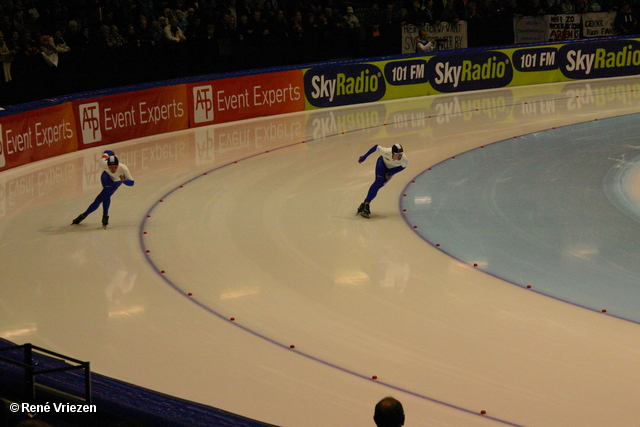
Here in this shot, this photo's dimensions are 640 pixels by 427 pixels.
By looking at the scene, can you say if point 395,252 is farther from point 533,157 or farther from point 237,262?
point 533,157

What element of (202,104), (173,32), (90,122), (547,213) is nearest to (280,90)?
(202,104)

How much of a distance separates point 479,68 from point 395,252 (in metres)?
13.6

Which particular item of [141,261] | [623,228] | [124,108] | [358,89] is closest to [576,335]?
[623,228]

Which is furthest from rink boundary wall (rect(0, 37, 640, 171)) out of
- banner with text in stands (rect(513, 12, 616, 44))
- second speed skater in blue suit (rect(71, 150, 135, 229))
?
second speed skater in blue suit (rect(71, 150, 135, 229))

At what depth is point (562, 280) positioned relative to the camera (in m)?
8.93

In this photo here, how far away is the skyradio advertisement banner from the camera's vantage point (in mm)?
20109

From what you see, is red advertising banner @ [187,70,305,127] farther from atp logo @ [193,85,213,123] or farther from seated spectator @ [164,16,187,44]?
seated spectator @ [164,16,187,44]

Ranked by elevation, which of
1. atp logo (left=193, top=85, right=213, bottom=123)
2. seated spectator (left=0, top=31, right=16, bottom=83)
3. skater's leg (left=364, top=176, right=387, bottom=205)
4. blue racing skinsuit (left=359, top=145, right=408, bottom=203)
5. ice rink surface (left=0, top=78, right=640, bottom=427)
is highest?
seated spectator (left=0, top=31, right=16, bottom=83)

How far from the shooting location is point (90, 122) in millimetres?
15797

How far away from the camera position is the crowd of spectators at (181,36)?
1552 centimetres

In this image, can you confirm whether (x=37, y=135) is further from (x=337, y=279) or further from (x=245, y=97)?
(x=337, y=279)

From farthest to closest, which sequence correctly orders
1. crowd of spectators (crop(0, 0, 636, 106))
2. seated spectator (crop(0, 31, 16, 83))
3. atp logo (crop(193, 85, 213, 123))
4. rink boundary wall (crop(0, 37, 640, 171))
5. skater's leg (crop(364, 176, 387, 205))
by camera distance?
atp logo (crop(193, 85, 213, 123)), crowd of spectators (crop(0, 0, 636, 106)), seated spectator (crop(0, 31, 16, 83)), rink boundary wall (crop(0, 37, 640, 171)), skater's leg (crop(364, 176, 387, 205))

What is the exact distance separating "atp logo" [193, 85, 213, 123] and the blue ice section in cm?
592

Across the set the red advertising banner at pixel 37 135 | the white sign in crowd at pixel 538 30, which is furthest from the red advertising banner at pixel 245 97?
the white sign in crowd at pixel 538 30
